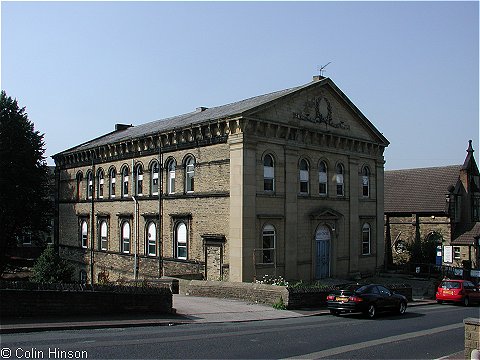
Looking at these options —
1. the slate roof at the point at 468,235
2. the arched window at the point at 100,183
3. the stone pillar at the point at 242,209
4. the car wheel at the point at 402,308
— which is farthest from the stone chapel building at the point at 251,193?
the slate roof at the point at 468,235

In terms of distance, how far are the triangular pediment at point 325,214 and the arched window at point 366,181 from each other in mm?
3953

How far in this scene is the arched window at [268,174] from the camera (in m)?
29.0

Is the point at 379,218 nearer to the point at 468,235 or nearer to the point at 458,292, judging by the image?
the point at 458,292

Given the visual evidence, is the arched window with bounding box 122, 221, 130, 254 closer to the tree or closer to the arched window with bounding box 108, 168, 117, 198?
the arched window with bounding box 108, 168, 117, 198

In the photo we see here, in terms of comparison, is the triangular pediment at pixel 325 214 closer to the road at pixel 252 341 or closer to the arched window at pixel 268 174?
the arched window at pixel 268 174

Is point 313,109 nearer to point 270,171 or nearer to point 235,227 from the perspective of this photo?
point 270,171

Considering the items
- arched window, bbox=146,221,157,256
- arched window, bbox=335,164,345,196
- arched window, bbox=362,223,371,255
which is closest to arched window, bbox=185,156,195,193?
arched window, bbox=146,221,157,256

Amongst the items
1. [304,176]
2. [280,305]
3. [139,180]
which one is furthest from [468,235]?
[280,305]

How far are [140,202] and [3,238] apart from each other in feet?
51.7

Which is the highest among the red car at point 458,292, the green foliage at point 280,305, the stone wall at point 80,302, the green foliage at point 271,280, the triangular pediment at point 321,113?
the triangular pediment at point 321,113

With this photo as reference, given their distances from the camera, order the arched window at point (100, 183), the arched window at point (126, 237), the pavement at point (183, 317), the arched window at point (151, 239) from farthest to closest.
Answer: the arched window at point (100, 183) < the arched window at point (126, 237) < the arched window at point (151, 239) < the pavement at point (183, 317)

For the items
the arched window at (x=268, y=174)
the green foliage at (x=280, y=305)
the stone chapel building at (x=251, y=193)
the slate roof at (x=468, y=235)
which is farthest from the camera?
the slate roof at (x=468, y=235)

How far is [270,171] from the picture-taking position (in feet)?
96.2

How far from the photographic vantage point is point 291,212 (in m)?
29.9
